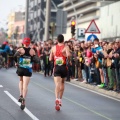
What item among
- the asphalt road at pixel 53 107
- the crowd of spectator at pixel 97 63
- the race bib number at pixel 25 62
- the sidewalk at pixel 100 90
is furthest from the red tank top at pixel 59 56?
the sidewalk at pixel 100 90

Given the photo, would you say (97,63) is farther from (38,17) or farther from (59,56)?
(38,17)

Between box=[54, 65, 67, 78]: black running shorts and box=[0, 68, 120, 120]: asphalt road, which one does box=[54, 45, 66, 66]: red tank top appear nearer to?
box=[54, 65, 67, 78]: black running shorts

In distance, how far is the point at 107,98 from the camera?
64.1ft


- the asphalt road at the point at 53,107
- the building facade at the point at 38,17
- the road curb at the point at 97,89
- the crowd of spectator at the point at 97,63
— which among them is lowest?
the road curb at the point at 97,89

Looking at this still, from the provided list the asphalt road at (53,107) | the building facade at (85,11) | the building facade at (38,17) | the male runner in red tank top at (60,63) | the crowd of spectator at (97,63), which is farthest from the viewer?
the building facade at (38,17)

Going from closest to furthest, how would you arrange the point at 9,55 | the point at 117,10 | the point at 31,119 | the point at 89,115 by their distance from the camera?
the point at 31,119, the point at 89,115, the point at 9,55, the point at 117,10

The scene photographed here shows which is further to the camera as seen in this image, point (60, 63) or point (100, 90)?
point (100, 90)

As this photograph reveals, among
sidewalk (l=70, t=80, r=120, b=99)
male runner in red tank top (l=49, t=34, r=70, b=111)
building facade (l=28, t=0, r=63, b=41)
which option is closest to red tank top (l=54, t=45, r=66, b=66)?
male runner in red tank top (l=49, t=34, r=70, b=111)

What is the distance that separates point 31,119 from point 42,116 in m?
0.66

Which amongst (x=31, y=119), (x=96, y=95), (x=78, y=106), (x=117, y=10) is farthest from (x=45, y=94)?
(x=117, y=10)

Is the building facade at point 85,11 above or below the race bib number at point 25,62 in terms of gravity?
above

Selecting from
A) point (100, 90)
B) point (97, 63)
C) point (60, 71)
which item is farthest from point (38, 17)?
point (60, 71)

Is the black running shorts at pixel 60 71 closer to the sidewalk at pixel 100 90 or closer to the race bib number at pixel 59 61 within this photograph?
the race bib number at pixel 59 61

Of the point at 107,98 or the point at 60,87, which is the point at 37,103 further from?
the point at 107,98
